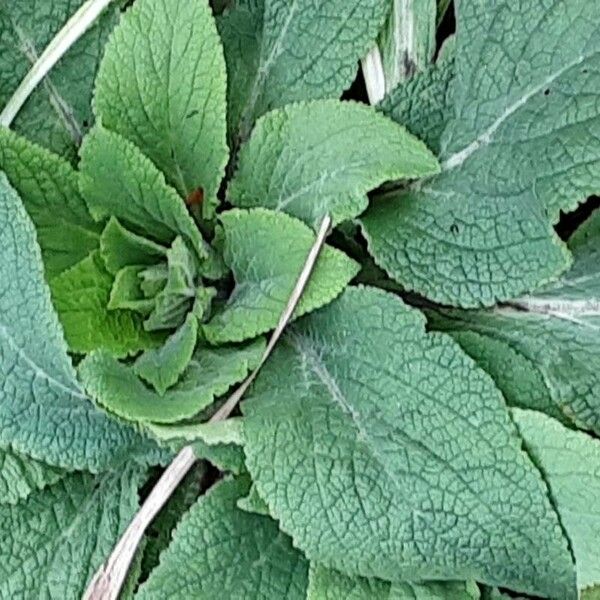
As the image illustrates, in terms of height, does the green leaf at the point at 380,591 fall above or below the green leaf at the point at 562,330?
below

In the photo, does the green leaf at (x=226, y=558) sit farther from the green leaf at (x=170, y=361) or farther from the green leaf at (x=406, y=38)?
the green leaf at (x=406, y=38)

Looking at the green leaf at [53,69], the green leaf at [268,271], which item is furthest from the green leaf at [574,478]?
the green leaf at [53,69]

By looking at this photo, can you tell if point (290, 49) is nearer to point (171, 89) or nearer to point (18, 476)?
point (171, 89)

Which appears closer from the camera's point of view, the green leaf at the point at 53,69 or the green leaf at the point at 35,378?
the green leaf at the point at 35,378

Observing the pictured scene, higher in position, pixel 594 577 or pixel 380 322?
pixel 380 322

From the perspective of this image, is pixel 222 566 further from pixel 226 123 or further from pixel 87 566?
pixel 226 123

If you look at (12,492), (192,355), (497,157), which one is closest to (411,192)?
(497,157)

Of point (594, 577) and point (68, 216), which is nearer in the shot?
point (594, 577)

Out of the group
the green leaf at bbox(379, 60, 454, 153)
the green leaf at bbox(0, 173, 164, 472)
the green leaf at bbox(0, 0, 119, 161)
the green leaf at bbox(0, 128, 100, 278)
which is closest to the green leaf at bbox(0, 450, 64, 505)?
the green leaf at bbox(0, 173, 164, 472)
